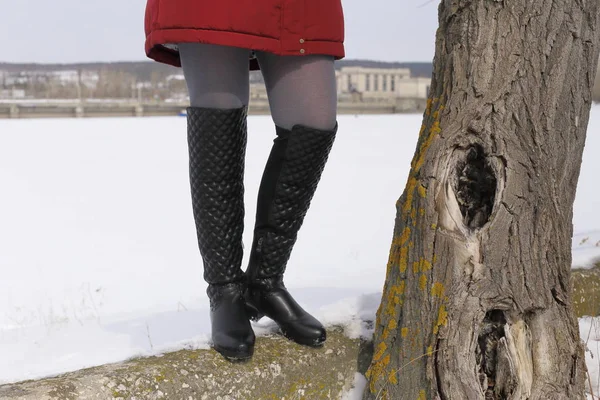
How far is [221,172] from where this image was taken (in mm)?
1599

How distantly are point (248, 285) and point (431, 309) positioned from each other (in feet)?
1.49

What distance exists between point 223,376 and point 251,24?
727mm

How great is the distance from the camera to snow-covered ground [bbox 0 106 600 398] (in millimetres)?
2291

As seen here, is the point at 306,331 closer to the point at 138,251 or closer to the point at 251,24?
the point at 251,24

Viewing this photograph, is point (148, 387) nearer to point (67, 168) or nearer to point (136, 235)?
point (136, 235)

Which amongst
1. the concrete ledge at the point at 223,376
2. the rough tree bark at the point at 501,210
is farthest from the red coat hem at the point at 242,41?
the concrete ledge at the point at 223,376

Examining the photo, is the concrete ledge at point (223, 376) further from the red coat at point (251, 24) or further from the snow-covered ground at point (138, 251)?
the red coat at point (251, 24)

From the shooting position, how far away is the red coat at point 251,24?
A: 1.44 metres

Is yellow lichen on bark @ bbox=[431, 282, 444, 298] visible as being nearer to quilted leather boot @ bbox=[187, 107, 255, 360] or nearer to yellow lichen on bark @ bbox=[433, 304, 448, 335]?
yellow lichen on bark @ bbox=[433, 304, 448, 335]

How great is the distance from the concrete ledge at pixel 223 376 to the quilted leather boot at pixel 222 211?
0.19 feet

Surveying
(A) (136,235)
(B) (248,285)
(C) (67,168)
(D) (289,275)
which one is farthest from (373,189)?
(B) (248,285)

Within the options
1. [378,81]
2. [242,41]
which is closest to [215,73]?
[242,41]

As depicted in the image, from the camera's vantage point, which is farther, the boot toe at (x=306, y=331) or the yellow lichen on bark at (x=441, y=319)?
the boot toe at (x=306, y=331)

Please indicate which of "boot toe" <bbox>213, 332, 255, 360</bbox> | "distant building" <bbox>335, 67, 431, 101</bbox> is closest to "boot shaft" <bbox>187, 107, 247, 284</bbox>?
"boot toe" <bbox>213, 332, 255, 360</bbox>
